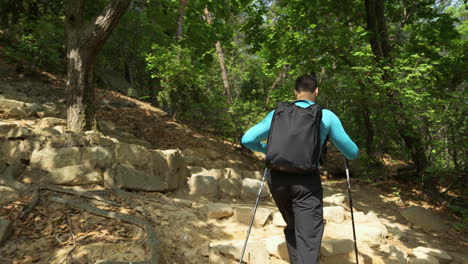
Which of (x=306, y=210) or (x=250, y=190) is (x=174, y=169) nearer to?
(x=250, y=190)

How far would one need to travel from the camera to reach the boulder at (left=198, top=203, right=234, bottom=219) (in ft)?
15.5

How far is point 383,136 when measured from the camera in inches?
319

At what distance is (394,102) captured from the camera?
7.29m

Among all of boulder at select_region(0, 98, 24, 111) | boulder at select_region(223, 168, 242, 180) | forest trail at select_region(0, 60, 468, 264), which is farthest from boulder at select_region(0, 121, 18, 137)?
boulder at select_region(223, 168, 242, 180)

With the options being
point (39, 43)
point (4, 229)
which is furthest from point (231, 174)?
point (39, 43)

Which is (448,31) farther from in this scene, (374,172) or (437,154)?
(374,172)

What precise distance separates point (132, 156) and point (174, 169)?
36.1 inches

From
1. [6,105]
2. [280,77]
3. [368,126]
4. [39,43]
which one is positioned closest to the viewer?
[6,105]

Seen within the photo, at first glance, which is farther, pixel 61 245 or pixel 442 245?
pixel 442 245

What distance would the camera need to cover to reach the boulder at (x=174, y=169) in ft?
18.7

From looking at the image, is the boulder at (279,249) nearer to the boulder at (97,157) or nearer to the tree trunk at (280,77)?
the boulder at (97,157)

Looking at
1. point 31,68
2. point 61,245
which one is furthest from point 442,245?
point 31,68

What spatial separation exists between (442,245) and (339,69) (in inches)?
199

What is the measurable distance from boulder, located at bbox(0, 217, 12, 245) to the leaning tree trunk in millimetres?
3230
